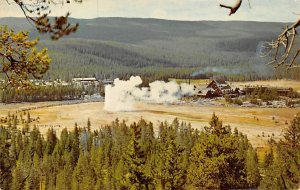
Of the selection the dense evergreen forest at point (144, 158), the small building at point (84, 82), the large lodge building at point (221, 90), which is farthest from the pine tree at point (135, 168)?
the small building at point (84, 82)

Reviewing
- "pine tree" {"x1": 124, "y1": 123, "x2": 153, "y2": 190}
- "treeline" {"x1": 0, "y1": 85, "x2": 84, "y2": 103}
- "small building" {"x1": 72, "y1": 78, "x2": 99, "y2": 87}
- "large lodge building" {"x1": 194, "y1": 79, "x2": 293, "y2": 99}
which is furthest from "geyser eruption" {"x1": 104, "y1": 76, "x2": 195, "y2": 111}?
"pine tree" {"x1": 124, "y1": 123, "x2": 153, "y2": 190}

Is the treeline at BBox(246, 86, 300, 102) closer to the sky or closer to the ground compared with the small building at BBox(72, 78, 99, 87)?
closer to the ground

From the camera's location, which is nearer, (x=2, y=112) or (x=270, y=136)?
(x=270, y=136)

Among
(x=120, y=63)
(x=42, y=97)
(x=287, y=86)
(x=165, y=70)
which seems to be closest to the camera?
(x=287, y=86)

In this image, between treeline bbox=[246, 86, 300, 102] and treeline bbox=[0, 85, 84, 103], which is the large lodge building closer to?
treeline bbox=[246, 86, 300, 102]

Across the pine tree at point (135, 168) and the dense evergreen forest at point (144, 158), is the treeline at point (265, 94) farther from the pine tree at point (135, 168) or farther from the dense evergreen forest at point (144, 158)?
the pine tree at point (135, 168)

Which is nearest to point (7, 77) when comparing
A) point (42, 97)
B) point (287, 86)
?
point (287, 86)

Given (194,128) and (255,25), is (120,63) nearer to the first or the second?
(194,128)
